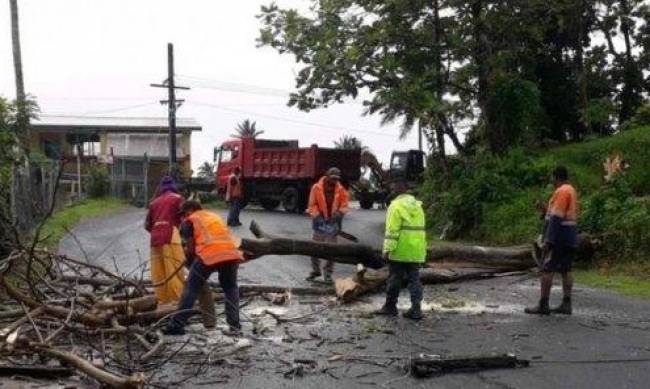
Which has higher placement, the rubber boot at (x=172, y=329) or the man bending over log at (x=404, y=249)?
the man bending over log at (x=404, y=249)

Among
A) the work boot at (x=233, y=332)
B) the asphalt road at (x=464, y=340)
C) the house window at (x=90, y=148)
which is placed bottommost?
the asphalt road at (x=464, y=340)

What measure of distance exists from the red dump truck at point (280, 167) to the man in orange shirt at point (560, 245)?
19.5m

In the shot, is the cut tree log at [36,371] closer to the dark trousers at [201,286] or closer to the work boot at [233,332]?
the dark trousers at [201,286]

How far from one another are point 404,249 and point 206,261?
8.07 ft

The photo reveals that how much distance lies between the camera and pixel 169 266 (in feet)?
34.2

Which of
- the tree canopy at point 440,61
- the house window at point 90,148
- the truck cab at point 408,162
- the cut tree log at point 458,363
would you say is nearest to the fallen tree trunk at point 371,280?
the cut tree log at point 458,363

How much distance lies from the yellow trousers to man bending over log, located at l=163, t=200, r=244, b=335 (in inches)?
45.3

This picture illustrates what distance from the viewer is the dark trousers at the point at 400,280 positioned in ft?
32.8

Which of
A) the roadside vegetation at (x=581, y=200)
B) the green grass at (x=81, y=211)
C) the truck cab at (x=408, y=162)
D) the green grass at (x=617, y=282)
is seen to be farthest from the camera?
the truck cab at (x=408, y=162)

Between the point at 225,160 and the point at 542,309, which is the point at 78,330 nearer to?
the point at 542,309

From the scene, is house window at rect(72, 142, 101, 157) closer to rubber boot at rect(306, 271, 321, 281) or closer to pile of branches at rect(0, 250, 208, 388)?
rubber boot at rect(306, 271, 321, 281)

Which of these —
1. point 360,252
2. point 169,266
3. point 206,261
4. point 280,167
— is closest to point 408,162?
point 280,167

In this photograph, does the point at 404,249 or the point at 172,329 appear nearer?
the point at 172,329

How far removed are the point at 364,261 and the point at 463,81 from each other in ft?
42.4
